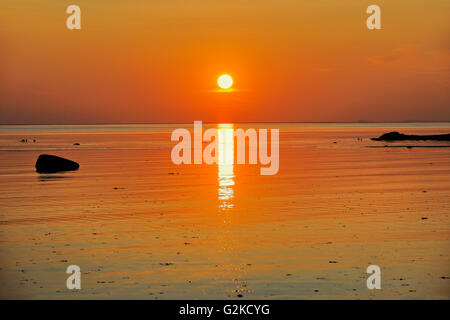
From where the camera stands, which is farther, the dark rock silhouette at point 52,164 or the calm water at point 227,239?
the dark rock silhouette at point 52,164

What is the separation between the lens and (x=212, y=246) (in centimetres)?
1644

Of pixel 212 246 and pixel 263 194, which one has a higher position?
pixel 263 194

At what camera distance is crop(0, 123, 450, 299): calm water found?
12906 millimetres

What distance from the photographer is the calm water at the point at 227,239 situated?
12.9 meters

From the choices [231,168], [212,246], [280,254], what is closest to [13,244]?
[212,246]

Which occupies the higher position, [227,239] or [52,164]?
[52,164]

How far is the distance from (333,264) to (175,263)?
4.07 m

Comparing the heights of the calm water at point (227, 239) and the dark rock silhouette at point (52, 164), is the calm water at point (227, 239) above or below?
below

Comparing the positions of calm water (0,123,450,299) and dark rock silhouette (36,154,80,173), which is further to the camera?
dark rock silhouette (36,154,80,173)

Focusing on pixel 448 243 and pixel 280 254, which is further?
pixel 448 243

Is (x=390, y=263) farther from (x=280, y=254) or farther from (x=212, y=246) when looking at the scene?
(x=212, y=246)

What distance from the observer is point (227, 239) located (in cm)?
1733

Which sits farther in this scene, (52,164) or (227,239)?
(52,164)

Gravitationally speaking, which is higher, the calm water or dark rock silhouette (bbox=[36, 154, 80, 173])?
dark rock silhouette (bbox=[36, 154, 80, 173])
